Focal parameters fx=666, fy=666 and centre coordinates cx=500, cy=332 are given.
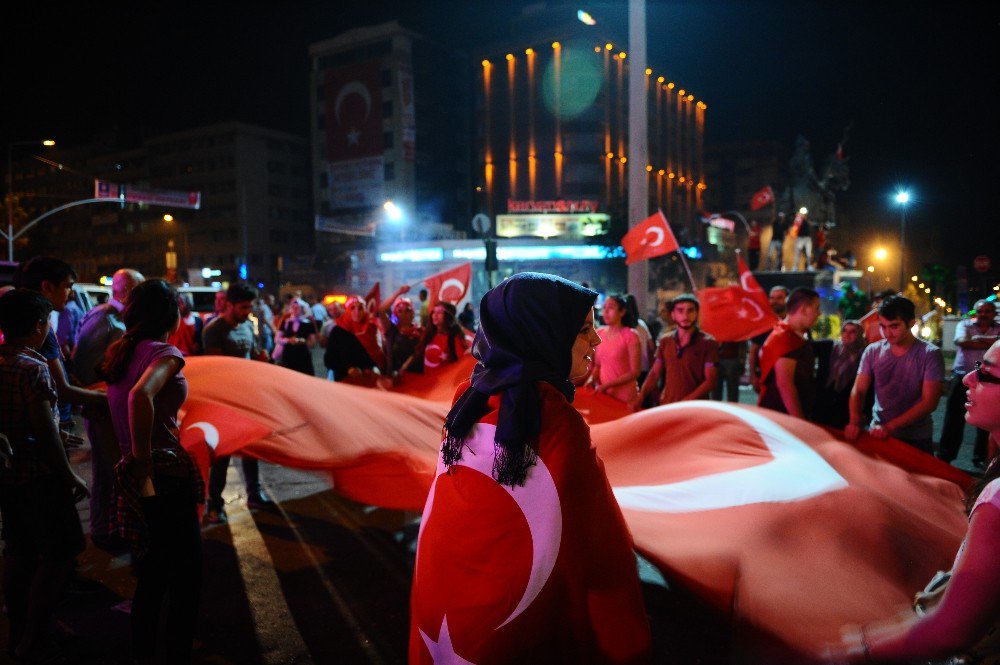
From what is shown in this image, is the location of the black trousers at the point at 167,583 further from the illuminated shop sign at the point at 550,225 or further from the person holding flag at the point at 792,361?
the illuminated shop sign at the point at 550,225

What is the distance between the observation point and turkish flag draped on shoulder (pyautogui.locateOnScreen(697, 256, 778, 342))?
30.3ft

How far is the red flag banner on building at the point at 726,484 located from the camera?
9.87ft

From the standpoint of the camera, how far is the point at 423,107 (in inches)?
2694

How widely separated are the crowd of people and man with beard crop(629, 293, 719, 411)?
22mm

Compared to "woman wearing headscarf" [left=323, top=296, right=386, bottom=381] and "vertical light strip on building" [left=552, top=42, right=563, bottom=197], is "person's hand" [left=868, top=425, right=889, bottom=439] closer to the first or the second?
"woman wearing headscarf" [left=323, top=296, right=386, bottom=381]

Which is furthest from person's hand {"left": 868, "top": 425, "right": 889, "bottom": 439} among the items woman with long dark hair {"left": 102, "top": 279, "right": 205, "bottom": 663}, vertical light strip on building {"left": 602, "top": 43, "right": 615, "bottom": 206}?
vertical light strip on building {"left": 602, "top": 43, "right": 615, "bottom": 206}

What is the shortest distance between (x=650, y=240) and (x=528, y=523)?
30.0 feet

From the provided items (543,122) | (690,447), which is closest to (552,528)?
(690,447)

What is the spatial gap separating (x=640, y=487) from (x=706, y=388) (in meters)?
2.51

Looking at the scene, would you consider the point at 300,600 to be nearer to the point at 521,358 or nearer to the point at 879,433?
the point at 521,358

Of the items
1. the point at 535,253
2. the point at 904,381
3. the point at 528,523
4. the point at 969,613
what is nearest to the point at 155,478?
the point at 528,523

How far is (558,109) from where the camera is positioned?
6431 centimetres

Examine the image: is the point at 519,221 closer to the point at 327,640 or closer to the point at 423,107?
the point at 423,107

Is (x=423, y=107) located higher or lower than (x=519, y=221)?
higher
